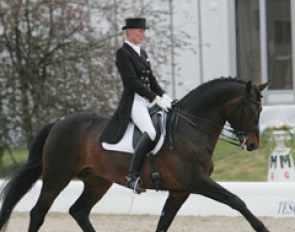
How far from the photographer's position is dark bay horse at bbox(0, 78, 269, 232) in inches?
295

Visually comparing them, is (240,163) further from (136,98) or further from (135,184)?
(135,184)

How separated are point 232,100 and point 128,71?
937mm

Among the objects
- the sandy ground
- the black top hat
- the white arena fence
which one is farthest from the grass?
the black top hat

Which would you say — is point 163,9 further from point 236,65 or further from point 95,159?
point 95,159

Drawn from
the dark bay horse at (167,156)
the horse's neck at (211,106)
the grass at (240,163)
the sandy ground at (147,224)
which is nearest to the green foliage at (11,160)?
the grass at (240,163)

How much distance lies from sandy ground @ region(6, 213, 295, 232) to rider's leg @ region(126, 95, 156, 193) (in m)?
1.99

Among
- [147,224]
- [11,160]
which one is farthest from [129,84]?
[11,160]

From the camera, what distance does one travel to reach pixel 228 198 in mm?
7230

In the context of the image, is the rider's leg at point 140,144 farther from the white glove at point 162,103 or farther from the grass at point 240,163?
the grass at point 240,163

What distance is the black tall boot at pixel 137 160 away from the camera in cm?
768

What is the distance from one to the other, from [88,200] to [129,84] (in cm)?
130

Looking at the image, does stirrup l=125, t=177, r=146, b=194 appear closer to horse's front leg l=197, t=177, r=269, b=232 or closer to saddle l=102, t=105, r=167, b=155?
saddle l=102, t=105, r=167, b=155

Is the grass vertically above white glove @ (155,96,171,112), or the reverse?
white glove @ (155,96,171,112)

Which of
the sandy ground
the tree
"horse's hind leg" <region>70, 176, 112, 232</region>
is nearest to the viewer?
"horse's hind leg" <region>70, 176, 112, 232</region>
